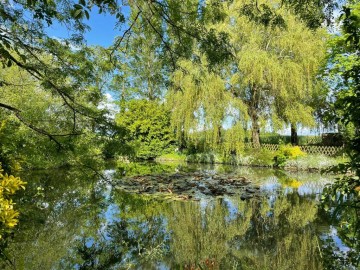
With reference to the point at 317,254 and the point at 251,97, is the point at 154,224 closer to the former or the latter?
the point at 317,254

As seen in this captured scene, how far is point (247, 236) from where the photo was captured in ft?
17.9

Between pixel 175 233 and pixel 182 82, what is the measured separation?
14.4 m

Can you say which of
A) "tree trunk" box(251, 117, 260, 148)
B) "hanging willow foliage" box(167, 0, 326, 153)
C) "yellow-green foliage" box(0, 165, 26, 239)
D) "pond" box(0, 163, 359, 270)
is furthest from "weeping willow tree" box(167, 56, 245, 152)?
"yellow-green foliage" box(0, 165, 26, 239)

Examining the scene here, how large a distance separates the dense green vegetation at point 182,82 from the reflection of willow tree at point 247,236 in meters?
0.86

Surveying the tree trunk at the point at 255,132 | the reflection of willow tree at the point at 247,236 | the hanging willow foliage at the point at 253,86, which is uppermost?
the hanging willow foliage at the point at 253,86

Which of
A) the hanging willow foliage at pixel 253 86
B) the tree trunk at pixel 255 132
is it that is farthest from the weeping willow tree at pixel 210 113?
the tree trunk at pixel 255 132

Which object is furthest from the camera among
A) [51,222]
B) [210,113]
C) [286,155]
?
[210,113]

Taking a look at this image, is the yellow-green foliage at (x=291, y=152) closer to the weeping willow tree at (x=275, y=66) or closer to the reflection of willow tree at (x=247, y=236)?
the weeping willow tree at (x=275, y=66)

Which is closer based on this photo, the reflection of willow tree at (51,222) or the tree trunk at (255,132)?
the reflection of willow tree at (51,222)

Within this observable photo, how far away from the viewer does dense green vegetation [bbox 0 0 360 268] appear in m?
3.55

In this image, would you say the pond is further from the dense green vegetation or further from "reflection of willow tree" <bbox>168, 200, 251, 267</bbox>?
the dense green vegetation

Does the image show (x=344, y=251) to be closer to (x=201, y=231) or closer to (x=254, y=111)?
(x=201, y=231)

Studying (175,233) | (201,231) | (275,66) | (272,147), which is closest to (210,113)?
(275,66)

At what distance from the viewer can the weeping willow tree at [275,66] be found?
57.0ft
